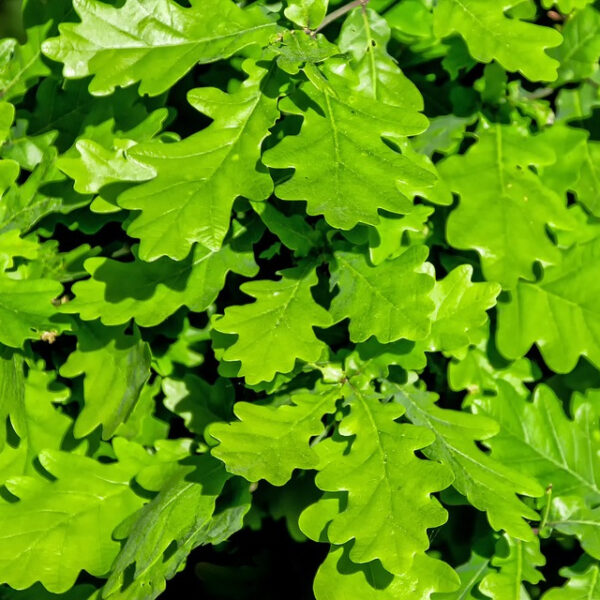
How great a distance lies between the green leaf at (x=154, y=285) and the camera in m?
1.70

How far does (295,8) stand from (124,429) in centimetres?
89

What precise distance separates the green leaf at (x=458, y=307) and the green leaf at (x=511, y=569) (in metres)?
0.40

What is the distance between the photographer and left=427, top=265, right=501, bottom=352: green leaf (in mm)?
1709

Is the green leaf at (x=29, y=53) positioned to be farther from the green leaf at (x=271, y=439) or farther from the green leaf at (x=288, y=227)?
the green leaf at (x=271, y=439)

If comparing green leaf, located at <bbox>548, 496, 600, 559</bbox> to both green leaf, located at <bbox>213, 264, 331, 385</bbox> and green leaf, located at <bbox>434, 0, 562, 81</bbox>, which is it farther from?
green leaf, located at <bbox>434, 0, 562, 81</bbox>

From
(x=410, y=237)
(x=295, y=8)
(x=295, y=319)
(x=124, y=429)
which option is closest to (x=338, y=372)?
(x=295, y=319)

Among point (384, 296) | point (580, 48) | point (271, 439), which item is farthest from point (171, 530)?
point (580, 48)

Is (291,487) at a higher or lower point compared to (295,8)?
lower

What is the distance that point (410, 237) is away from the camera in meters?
1.80

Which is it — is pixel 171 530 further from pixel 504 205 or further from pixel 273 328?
pixel 504 205

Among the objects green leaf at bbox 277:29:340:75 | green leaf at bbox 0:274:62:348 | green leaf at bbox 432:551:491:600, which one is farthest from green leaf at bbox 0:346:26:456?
green leaf at bbox 432:551:491:600

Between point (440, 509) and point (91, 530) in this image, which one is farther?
point (91, 530)

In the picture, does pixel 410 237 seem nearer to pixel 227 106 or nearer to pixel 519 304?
pixel 519 304

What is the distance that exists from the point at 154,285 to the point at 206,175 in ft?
0.96
